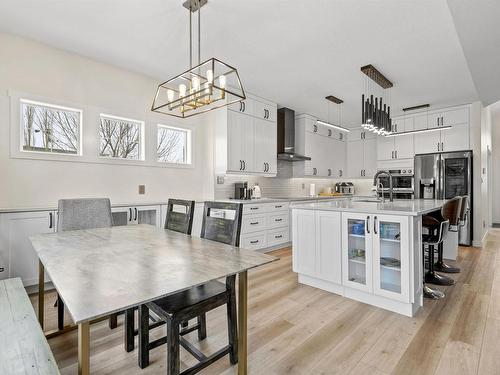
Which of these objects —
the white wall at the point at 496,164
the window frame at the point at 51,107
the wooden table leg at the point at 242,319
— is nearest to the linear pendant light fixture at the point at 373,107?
the wooden table leg at the point at 242,319

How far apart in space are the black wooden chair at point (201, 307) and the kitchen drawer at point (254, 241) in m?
2.08

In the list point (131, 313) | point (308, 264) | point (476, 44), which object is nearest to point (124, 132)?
point (131, 313)

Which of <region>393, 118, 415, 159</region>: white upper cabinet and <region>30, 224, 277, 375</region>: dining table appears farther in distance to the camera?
<region>393, 118, 415, 159</region>: white upper cabinet

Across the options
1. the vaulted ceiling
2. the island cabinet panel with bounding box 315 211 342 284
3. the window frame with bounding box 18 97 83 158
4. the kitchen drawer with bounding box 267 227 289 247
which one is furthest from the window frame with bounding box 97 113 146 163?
the island cabinet panel with bounding box 315 211 342 284

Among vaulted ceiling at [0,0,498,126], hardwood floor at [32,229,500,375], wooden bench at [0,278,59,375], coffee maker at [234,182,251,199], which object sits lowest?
hardwood floor at [32,229,500,375]

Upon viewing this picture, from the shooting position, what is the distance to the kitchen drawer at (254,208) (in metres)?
4.20

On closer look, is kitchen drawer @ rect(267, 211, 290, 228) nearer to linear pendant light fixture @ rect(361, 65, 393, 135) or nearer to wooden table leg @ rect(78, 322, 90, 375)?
linear pendant light fixture @ rect(361, 65, 393, 135)

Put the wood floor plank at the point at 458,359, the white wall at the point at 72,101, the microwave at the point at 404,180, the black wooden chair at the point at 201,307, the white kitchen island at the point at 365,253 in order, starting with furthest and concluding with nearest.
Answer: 1. the microwave at the point at 404,180
2. the white wall at the point at 72,101
3. the white kitchen island at the point at 365,253
4. the wood floor plank at the point at 458,359
5. the black wooden chair at the point at 201,307

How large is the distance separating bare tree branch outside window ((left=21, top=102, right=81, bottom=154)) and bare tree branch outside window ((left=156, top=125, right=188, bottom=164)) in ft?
3.54

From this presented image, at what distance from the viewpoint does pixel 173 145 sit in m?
4.29

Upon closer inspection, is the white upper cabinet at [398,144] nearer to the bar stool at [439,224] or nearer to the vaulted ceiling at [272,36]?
the vaulted ceiling at [272,36]

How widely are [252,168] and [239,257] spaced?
10.9 feet

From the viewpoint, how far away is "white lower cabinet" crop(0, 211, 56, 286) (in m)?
2.57

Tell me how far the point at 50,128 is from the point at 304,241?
3.23m
